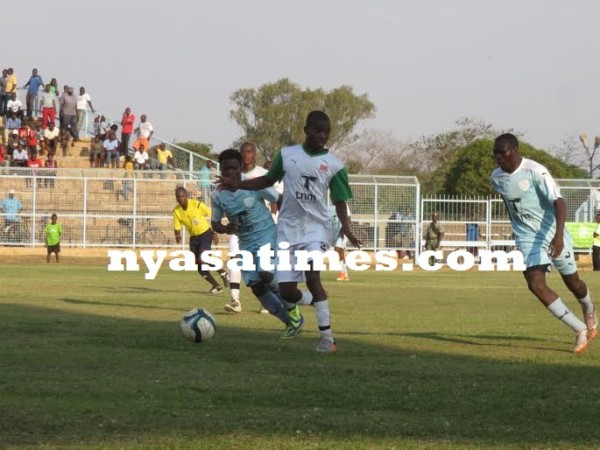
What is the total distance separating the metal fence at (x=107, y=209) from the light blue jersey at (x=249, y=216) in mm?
30620

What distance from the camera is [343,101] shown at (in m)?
93.7

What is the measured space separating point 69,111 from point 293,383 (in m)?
41.7

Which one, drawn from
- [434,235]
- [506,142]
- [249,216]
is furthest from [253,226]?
[434,235]

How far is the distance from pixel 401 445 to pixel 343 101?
87222 millimetres

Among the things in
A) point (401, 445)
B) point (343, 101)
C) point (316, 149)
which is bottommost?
point (401, 445)

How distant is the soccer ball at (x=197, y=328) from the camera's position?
12.9 metres

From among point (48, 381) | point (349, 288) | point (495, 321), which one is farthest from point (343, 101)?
point (48, 381)

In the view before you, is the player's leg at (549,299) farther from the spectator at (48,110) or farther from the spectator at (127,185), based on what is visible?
the spectator at (48,110)

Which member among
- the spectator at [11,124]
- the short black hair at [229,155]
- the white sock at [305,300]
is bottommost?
the white sock at [305,300]

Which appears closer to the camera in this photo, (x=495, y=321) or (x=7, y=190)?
(x=495, y=321)

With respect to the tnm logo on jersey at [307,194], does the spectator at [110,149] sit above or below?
above

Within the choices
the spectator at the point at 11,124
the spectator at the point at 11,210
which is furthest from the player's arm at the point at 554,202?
the spectator at the point at 11,124

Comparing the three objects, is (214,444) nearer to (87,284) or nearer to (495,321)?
(495,321)

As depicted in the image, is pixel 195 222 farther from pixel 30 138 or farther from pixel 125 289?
pixel 30 138
